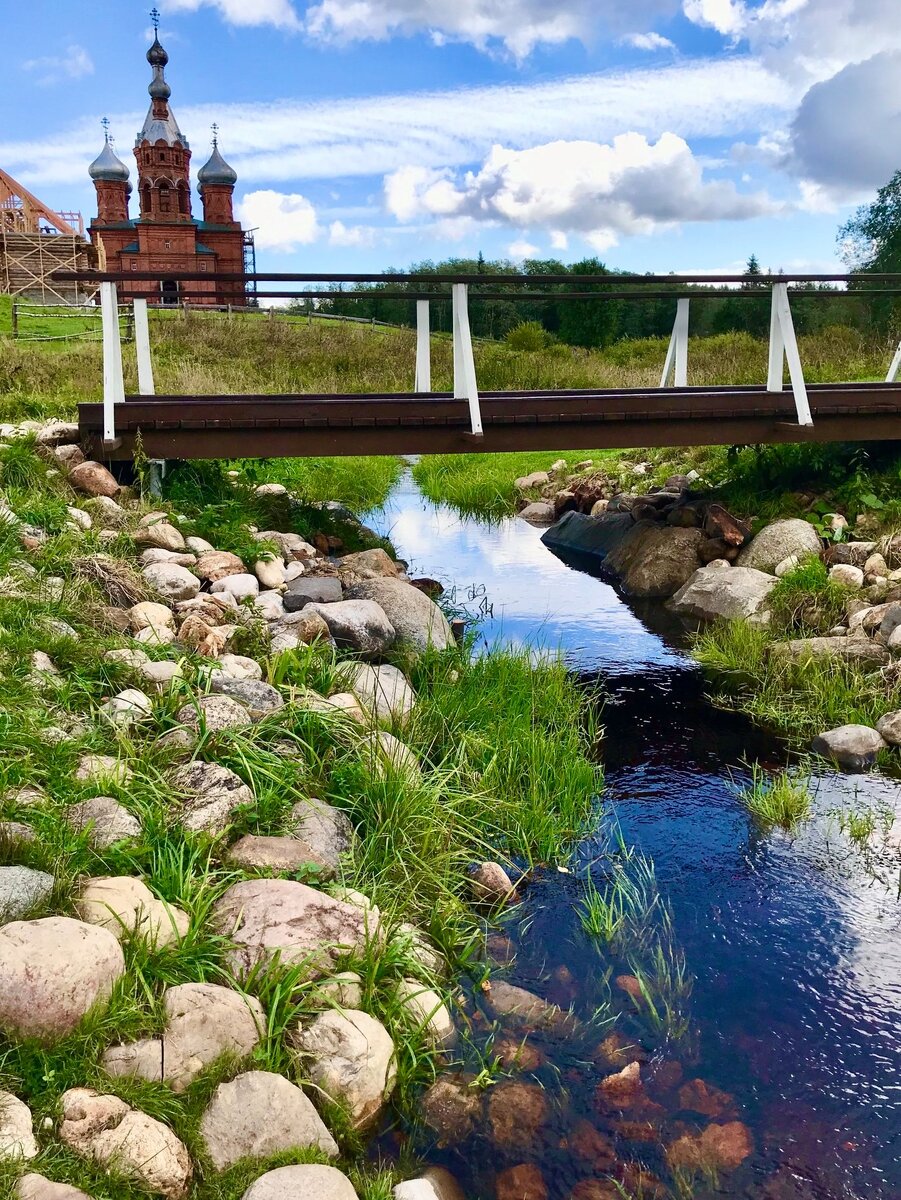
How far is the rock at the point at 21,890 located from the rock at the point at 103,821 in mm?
456

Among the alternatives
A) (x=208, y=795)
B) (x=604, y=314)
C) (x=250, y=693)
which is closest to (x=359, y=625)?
(x=250, y=693)

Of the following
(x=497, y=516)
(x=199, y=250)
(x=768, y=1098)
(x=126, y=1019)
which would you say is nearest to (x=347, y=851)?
(x=126, y=1019)

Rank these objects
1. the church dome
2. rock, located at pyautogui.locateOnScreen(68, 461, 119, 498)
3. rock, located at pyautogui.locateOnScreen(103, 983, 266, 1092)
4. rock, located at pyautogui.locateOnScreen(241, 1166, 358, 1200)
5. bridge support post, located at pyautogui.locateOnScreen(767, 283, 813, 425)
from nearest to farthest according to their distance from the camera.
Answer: rock, located at pyautogui.locateOnScreen(241, 1166, 358, 1200) → rock, located at pyautogui.locateOnScreen(103, 983, 266, 1092) → rock, located at pyautogui.locateOnScreen(68, 461, 119, 498) → bridge support post, located at pyautogui.locateOnScreen(767, 283, 813, 425) → the church dome

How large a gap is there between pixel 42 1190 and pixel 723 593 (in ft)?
30.0

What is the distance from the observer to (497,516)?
17.6m

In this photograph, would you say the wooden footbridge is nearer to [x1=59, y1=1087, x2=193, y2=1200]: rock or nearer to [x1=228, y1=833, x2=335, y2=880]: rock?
[x1=228, y1=833, x2=335, y2=880]: rock

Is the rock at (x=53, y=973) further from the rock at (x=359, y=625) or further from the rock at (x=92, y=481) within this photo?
the rock at (x=92, y=481)

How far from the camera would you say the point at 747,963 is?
5.16m

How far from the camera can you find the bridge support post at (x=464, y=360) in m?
9.60

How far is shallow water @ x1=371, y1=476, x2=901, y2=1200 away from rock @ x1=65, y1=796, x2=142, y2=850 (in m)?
1.97

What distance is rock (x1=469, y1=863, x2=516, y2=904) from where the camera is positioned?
5672 mm

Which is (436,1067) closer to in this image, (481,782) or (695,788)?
(481,782)

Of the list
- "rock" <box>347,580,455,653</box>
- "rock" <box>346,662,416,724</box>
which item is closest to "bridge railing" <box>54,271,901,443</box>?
"rock" <box>347,580,455,653</box>

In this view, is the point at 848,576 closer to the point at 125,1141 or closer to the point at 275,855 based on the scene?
the point at 275,855
